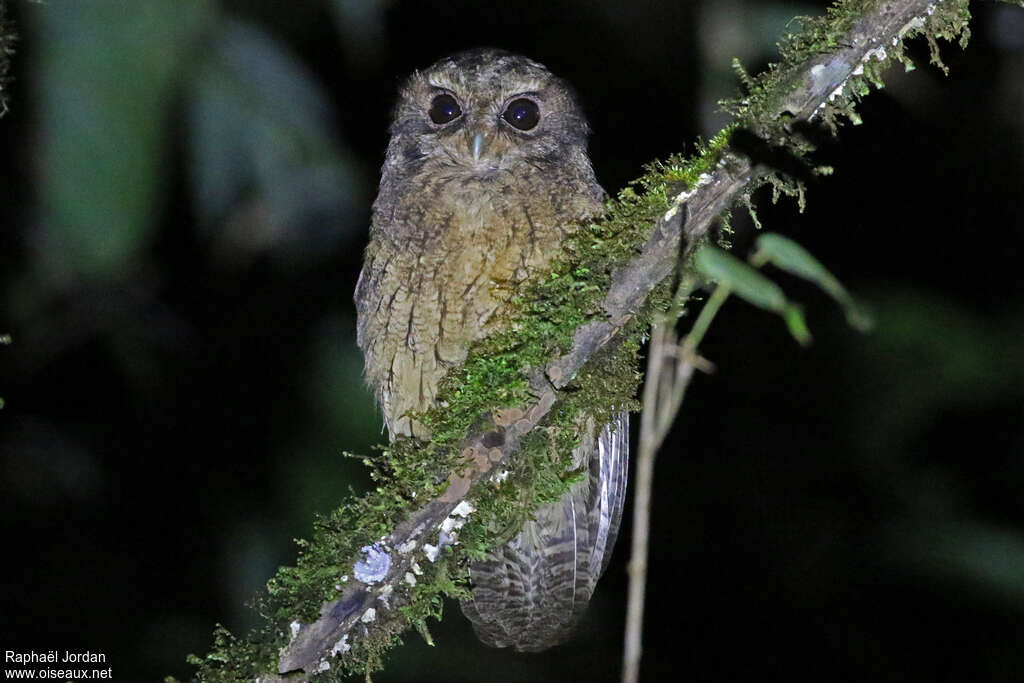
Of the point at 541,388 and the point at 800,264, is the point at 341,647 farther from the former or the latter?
the point at 800,264

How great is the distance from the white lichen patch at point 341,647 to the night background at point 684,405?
1.86 m

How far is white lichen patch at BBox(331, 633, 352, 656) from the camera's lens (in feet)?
4.84

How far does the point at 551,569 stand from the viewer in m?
2.50

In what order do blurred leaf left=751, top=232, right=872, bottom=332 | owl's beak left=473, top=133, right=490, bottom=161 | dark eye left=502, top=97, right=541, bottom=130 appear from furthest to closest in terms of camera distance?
dark eye left=502, top=97, right=541, bottom=130
owl's beak left=473, top=133, right=490, bottom=161
blurred leaf left=751, top=232, right=872, bottom=332

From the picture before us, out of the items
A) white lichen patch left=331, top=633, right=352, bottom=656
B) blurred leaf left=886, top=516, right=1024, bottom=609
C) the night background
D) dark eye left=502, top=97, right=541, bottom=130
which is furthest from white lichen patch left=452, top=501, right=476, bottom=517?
blurred leaf left=886, top=516, right=1024, bottom=609

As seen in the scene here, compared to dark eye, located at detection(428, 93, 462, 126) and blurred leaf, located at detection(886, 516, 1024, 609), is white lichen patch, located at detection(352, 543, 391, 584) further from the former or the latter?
blurred leaf, located at detection(886, 516, 1024, 609)

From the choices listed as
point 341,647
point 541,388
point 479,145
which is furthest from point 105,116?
point 479,145

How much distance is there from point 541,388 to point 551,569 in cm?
110

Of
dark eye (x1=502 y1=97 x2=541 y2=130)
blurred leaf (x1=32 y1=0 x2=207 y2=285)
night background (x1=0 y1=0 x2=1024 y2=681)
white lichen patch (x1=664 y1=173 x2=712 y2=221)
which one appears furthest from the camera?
night background (x1=0 y1=0 x2=1024 y2=681)

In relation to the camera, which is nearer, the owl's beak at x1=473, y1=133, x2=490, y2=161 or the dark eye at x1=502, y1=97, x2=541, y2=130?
the owl's beak at x1=473, y1=133, x2=490, y2=161

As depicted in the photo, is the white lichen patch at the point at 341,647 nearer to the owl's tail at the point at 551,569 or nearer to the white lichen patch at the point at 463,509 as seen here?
the white lichen patch at the point at 463,509

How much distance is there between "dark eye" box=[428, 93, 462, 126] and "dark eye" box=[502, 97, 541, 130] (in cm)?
14

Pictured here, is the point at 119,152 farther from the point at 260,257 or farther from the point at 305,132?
the point at 260,257

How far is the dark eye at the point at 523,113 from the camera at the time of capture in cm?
248
